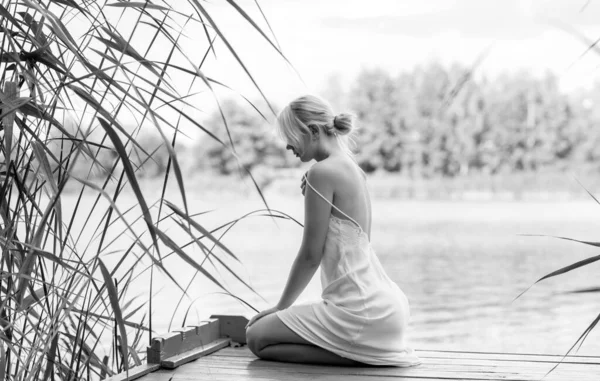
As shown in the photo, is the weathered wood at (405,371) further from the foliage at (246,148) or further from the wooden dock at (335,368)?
the foliage at (246,148)

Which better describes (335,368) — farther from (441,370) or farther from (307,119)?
(307,119)

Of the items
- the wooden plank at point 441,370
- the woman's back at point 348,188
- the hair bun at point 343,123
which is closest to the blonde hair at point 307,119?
the hair bun at point 343,123

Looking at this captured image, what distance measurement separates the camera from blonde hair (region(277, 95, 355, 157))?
239 cm

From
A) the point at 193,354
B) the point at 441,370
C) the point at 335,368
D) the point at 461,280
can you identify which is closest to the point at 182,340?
the point at 193,354

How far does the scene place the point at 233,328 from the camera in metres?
A: 2.56

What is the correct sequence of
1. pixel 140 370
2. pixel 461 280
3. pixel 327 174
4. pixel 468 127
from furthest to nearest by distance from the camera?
pixel 468 127 → pixel 461 280 → pixel 327 174 → pixel 140 370

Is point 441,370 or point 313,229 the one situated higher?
point 313,229

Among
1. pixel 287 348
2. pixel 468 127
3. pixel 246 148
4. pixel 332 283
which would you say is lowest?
pixel 287 348

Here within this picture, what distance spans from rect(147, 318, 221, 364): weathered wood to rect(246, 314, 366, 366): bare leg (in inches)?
7.9

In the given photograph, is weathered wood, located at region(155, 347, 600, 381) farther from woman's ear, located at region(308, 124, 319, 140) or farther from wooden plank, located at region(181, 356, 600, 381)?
woman's ear, located at region(308, 124, 319, 140)

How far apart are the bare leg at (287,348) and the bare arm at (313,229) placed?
0.44ft

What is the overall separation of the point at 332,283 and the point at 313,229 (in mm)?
185

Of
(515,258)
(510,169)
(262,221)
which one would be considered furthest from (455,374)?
(510,169)

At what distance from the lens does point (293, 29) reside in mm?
41938
